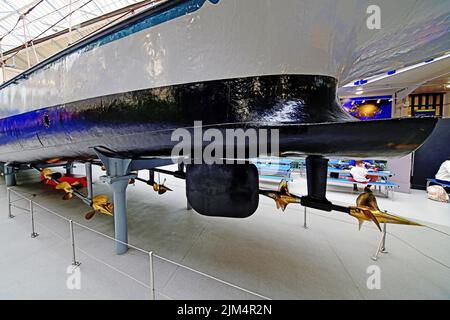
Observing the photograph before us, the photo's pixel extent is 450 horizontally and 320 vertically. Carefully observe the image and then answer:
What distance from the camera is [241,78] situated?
3.60ft

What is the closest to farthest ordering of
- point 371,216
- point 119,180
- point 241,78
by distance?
point 241,78 < point 371,216 < point 119,180

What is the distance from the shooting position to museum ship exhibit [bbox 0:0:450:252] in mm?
979

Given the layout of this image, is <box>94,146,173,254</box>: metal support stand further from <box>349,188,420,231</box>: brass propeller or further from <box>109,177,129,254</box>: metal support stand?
<box>349,188,420,231</box>: brass propeller

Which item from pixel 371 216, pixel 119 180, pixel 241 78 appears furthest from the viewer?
pixel 119 180

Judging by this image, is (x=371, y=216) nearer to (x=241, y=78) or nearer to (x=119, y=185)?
(x=241, y=78)

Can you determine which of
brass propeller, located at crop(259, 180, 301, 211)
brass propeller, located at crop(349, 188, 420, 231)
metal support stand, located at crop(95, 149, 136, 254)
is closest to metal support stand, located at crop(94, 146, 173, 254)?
metal support stand, located at crop(95, 149, 136, 254)

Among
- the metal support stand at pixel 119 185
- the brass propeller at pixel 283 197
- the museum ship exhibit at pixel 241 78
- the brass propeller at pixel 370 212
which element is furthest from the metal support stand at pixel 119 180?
the brass propeller at pixel 370 212

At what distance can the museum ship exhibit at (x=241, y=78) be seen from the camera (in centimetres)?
98

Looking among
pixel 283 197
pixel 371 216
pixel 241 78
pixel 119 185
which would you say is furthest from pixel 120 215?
pixel 371 216

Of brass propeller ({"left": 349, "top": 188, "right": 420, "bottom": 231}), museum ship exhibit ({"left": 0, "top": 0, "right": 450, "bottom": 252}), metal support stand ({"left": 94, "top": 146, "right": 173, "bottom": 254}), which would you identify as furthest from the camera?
metal support stand ({"left": 94, "top": 146, "right": 173, "bottom": 254})

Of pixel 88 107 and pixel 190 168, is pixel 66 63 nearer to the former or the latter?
pixel 88 107

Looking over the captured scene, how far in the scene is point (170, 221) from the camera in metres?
2.92

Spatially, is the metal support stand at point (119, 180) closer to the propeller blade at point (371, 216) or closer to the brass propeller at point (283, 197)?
the brass propeller at point (283, 197)

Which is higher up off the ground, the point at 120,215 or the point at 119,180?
the point at 119,180
